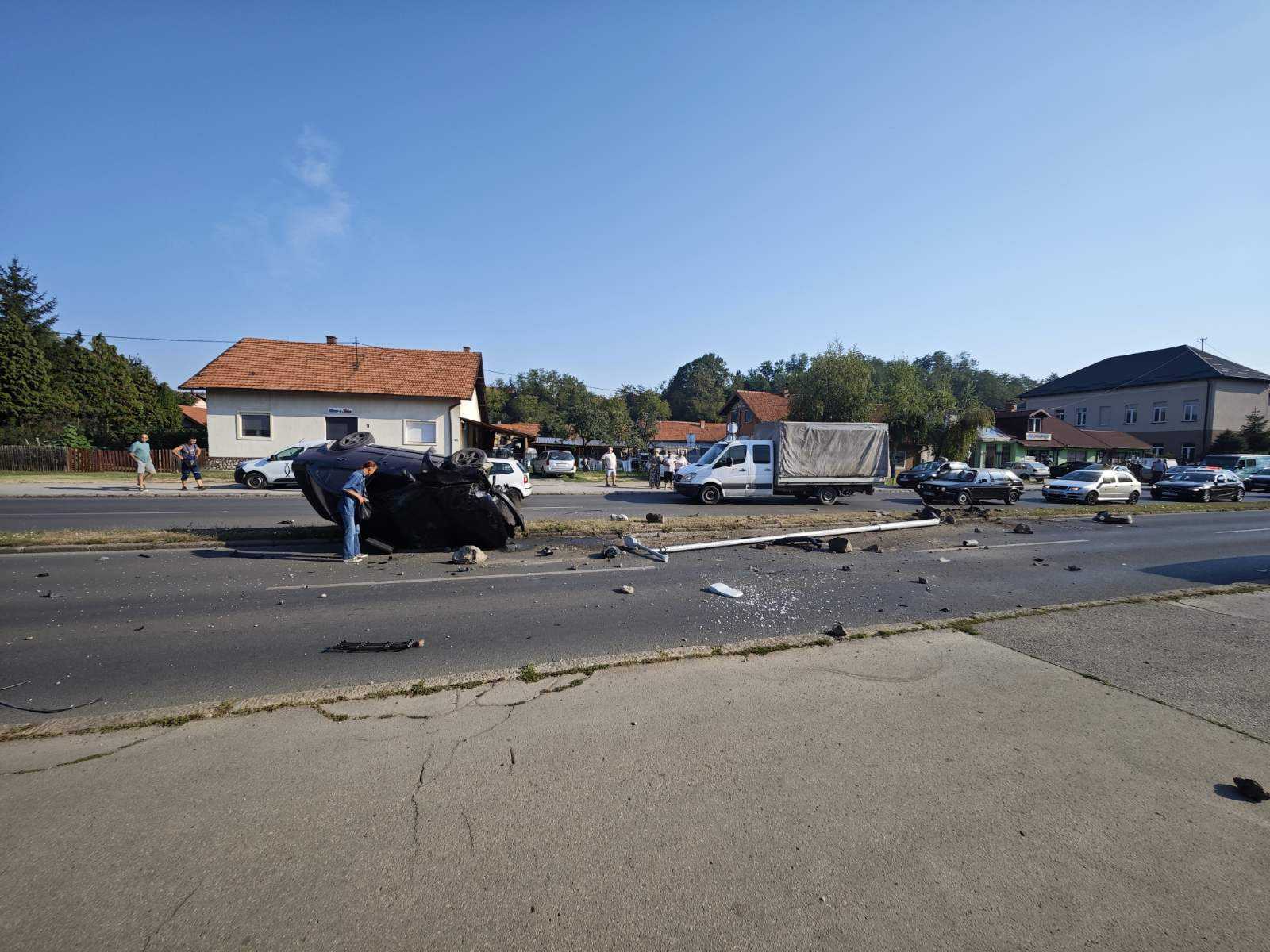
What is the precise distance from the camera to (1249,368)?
52.6 metres

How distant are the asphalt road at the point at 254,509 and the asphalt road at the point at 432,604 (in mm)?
4077

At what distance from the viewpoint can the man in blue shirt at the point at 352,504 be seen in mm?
8695

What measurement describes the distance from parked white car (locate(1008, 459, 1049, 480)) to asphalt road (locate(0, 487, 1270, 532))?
63.7ft

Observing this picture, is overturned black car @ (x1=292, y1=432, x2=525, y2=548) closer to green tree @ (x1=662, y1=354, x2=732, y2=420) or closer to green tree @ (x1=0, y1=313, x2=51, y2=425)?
green tree @ (x1=0, y1=313, x2=51, y2=425)

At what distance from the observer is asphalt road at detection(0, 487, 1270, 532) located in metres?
12.2

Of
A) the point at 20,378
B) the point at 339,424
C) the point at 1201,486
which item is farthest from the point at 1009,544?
the point at 20,378

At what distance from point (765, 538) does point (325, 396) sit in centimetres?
2702

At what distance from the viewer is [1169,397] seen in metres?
52.8

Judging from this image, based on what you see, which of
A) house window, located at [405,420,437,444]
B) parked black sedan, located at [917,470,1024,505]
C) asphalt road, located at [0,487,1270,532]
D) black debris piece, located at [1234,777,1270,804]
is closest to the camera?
black debris piece, located at [1234,777,1270,804]

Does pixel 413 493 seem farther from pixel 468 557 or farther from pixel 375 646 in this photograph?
pixel 375 646

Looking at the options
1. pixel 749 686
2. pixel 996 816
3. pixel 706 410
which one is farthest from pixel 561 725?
pixel 706 410

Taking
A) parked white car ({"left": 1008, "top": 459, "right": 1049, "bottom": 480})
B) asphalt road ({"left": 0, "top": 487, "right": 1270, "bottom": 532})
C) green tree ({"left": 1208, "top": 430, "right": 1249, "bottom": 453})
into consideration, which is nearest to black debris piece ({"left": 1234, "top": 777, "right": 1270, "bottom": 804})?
asphalt road ({"left": 0, "top": 487, "right": 1270, "bottom": 532})

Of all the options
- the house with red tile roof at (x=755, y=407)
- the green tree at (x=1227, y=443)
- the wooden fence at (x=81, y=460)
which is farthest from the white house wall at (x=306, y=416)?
the green tree at (x=1227, y=443)

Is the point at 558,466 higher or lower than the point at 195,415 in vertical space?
lower
